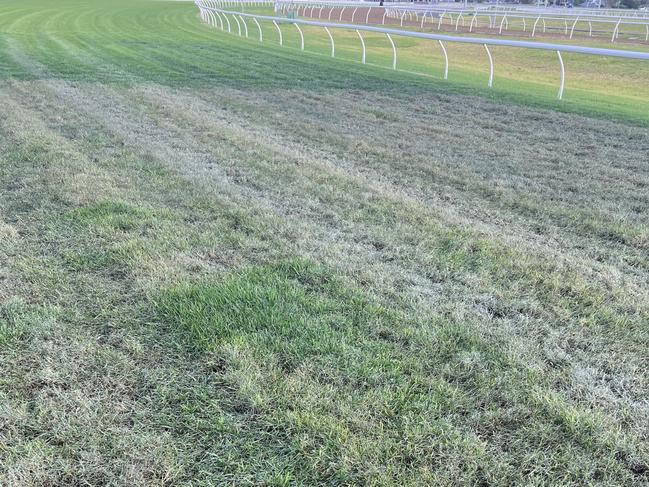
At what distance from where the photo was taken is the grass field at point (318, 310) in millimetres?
2355

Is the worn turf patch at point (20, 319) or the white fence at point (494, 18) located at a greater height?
the white fence at point (494, 18)

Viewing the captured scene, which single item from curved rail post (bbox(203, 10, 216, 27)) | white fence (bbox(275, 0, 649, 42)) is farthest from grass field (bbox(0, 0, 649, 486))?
white fence (bbox(275, 0, 649, 42))

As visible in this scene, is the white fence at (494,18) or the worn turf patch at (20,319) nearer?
the worn turf patch at (20,319)

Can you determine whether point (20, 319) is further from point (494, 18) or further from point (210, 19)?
point (494, 18)

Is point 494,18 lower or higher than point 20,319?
higher

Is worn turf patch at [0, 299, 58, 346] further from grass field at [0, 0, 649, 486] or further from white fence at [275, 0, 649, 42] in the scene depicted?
white fence at [275, 0, 649, 42]

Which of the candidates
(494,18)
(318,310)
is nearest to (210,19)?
(494,18)

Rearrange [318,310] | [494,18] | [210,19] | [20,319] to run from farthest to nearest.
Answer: [494,18] → [210,19] → [318,310] → [20,319]

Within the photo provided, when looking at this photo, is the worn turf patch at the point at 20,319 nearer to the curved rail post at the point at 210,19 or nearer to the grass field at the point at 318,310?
the grass field at the point at 318,310

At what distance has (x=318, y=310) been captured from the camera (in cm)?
335

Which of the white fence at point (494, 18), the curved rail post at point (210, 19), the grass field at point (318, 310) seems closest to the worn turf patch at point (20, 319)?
the grass field at point (318, 310)

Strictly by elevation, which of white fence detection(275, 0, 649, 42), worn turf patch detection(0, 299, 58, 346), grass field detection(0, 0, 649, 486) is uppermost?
white fence detection(275, 0, 649, 42)

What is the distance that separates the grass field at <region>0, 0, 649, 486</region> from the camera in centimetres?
236

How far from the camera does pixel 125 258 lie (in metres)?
3.93
